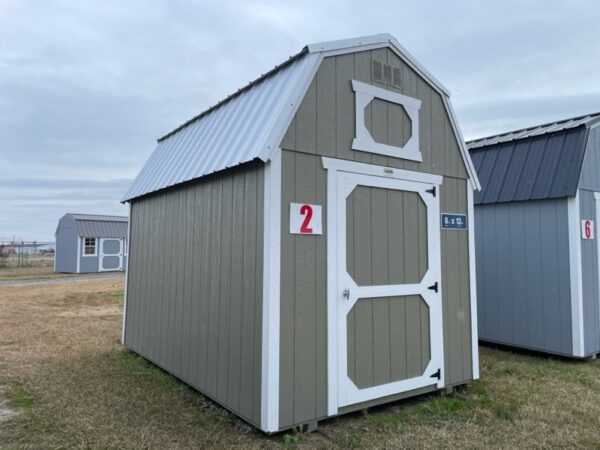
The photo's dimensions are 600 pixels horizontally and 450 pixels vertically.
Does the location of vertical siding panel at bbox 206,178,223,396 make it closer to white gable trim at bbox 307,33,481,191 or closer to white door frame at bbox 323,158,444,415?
white door frame at bbox 323,158,444,415

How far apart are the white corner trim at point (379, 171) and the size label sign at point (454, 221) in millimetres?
374

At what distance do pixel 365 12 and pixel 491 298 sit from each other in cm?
472

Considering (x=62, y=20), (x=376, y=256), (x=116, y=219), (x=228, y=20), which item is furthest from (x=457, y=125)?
(x=116, y=219)

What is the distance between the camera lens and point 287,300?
10.1 feet

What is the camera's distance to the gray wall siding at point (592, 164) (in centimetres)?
552

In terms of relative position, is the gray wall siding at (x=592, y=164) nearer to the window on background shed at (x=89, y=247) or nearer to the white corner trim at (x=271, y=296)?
the white corner trim at (x=271, y=296)

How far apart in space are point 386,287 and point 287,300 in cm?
106

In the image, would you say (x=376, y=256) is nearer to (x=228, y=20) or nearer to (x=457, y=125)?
(x=457, y=125)

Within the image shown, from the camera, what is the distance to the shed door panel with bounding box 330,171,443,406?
11.2 ft

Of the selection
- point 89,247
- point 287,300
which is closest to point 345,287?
point 287,300

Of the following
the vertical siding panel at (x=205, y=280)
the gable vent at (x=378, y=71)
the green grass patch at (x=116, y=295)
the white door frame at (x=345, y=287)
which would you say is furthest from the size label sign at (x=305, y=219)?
the green grass patch at (x=116, y=295)

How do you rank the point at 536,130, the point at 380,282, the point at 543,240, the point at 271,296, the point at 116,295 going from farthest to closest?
1. the point at 116,295
2. the point at 536,130
3. the point at 543,240
4. the point at 380,282
5. the point at 271,296

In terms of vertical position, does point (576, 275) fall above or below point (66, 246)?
below

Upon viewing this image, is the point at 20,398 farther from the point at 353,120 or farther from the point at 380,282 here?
the point at 353,120
